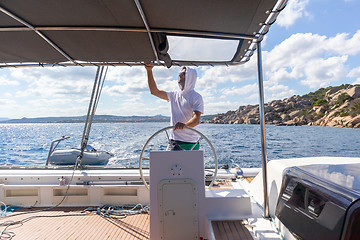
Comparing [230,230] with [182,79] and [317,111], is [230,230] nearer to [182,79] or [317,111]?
[182,79]

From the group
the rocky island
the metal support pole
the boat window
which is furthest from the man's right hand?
the rocky island

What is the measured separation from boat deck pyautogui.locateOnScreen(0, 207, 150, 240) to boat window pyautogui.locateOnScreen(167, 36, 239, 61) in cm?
135

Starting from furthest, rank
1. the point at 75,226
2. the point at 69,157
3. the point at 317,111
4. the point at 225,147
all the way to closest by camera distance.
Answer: the point at 317,111 < the point at 225,147 < the point at 69,157 < the point at 75,226

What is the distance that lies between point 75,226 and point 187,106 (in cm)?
129

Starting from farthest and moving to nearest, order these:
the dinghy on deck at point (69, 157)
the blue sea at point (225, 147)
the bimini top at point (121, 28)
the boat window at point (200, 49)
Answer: the blue sea at point (225, 147) → the dinghy on deck at point (69, 157) → the boat window at point (200, 49) → the bimini top at point (121, 28)

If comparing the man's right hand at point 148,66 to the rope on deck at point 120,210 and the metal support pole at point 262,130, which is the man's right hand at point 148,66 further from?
the rope on deck at point 120,210

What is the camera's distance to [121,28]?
1327 mm

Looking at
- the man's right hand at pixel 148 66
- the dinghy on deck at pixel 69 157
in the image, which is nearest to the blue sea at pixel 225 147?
the dinghy on deck at pixel 69 157

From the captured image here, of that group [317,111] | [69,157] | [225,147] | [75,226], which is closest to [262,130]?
[75,226]

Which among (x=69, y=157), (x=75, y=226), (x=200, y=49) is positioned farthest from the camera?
(x=69, y=157)

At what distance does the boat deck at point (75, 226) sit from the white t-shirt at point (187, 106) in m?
0.75

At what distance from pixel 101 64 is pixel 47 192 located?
1.34 m

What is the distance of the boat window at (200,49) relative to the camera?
147 centimetres

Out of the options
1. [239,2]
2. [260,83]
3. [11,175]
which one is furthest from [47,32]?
[11,175]
